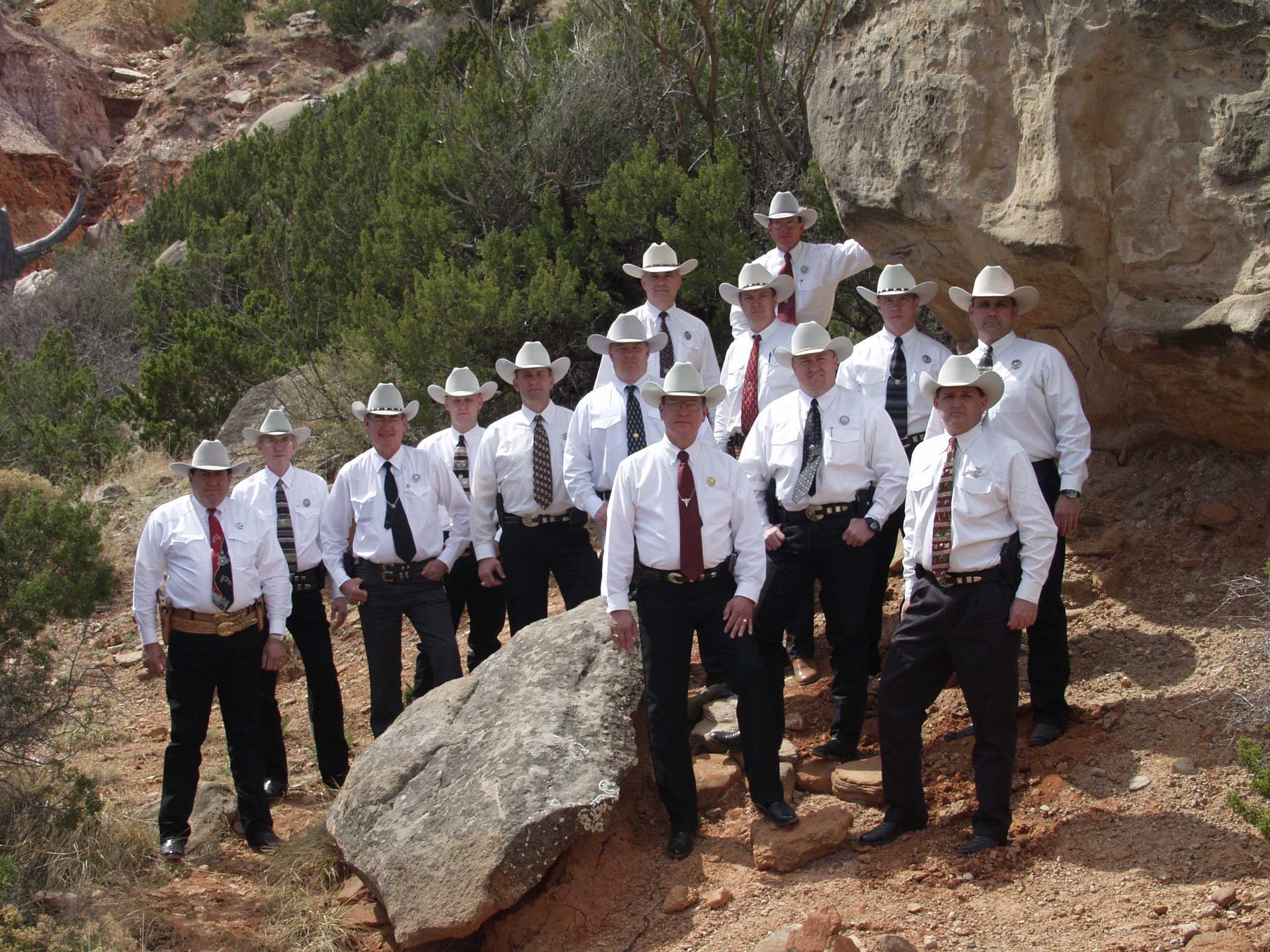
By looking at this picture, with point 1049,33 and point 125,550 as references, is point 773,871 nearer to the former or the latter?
point 1049,33

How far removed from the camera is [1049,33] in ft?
21.3

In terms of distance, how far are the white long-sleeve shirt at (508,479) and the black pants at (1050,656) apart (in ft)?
8.92

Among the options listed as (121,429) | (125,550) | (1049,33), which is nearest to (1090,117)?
(1049,33)

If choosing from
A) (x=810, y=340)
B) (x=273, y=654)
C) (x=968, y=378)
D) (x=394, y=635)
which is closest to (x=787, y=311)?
(x=810, y=340)

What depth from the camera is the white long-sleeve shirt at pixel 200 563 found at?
6383 mm

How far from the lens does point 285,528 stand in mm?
7254

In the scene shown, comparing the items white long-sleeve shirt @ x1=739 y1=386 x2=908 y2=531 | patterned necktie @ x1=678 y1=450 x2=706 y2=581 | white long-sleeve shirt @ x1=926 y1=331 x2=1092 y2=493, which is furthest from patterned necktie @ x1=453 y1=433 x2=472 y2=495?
white long-sleeve shirt @ x1=926 y1=331 x2=1092 y2=493

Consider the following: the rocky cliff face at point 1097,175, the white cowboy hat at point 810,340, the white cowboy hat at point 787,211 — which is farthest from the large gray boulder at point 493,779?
the rocky cliff face at point 1097,175

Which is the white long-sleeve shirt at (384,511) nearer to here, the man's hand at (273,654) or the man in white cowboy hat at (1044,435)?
the man's hand at (273,654)

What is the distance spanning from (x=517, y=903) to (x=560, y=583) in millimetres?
2258

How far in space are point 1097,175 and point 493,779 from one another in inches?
171

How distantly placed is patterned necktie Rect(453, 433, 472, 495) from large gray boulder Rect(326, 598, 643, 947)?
5.78 ft

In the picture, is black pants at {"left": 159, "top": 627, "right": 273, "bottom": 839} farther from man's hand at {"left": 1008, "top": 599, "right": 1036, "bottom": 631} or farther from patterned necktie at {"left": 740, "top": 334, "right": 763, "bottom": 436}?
man's hand at {"left": 1008, "top": 599, "right": 1036, "bottom": 631}

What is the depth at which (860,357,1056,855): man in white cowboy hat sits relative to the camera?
521cm
